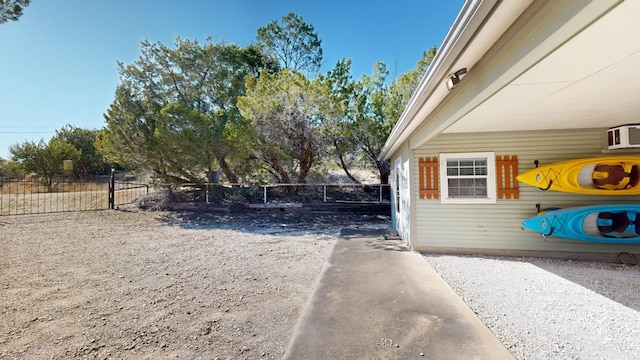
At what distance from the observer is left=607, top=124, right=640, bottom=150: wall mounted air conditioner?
4.37m

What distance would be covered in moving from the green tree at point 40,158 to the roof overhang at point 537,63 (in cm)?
2478

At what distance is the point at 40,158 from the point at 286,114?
2066 centimetres

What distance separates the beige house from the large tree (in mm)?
7354

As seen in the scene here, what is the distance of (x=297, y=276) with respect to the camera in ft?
13.2

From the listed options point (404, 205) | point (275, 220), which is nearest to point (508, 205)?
point (404, 205)

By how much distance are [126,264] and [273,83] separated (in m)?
7.39

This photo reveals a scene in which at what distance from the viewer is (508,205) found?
5.03 metres

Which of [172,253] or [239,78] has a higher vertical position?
[239,78]

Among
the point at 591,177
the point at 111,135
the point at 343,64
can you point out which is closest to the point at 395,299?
the point at 591,177

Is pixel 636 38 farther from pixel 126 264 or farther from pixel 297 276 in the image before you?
pixel 126 264

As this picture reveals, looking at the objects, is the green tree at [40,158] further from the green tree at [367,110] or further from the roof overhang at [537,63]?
the roof overhang at [537,63]

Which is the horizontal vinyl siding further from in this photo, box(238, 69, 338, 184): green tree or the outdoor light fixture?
box(238, 69, 338, 184): green tree

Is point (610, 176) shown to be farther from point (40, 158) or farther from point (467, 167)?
point (40, 158)

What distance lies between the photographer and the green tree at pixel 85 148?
22.8 m
